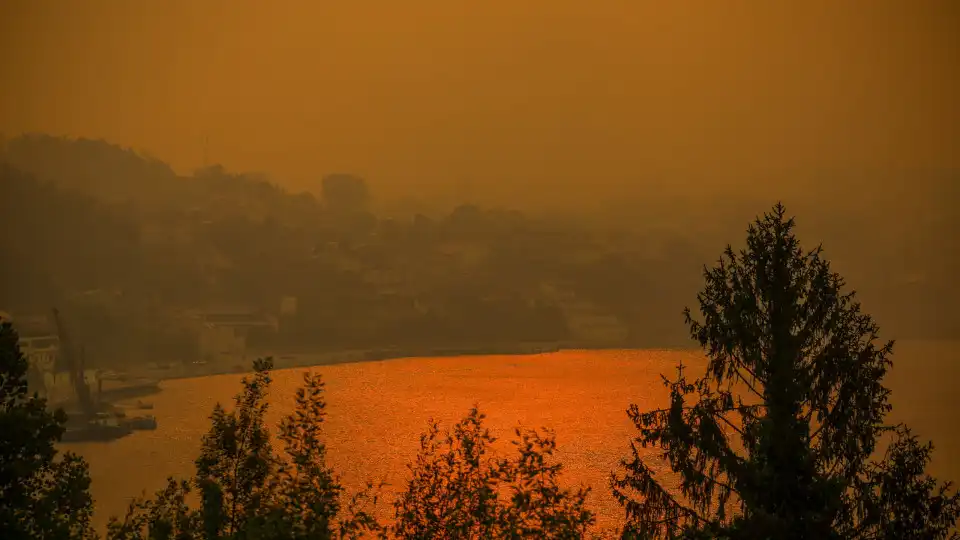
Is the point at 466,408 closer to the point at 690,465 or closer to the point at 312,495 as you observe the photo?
the point at 690,465

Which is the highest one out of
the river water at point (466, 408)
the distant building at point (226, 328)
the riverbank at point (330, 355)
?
the distant building at point (226, 328)

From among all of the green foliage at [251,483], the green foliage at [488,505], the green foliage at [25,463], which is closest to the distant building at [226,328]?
the green foliage at [25,463]

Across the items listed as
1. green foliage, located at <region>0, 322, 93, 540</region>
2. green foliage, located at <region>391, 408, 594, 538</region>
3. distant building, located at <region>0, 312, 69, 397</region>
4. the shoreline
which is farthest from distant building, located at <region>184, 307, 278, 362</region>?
green foliage, located at <region>391, 408, 594, 538</region>

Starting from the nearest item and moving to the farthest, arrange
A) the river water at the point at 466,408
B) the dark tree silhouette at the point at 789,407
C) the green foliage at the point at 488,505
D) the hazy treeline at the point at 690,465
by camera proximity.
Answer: the hazy treeline at the point at 690,465 → the green foliage at the point at 488,505 → the dark tree silhouette at the point at 789,407 → the river water at the point at 466,408

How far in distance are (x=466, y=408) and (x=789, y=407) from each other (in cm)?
8344

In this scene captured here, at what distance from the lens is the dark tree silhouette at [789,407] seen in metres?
13.5

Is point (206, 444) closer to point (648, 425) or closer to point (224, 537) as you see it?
point (224, 537)

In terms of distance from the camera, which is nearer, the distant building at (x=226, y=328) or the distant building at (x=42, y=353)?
the distant building at (x=42, y=353)

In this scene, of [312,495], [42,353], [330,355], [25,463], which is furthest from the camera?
[330,355]

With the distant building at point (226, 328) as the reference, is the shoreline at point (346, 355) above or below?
below

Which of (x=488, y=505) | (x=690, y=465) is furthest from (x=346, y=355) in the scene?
(x=488, y=505)

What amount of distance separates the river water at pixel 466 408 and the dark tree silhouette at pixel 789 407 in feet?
64.9

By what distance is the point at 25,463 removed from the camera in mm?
12219

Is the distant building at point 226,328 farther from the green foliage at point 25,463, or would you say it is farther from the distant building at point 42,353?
the green foliage at point 25,463
